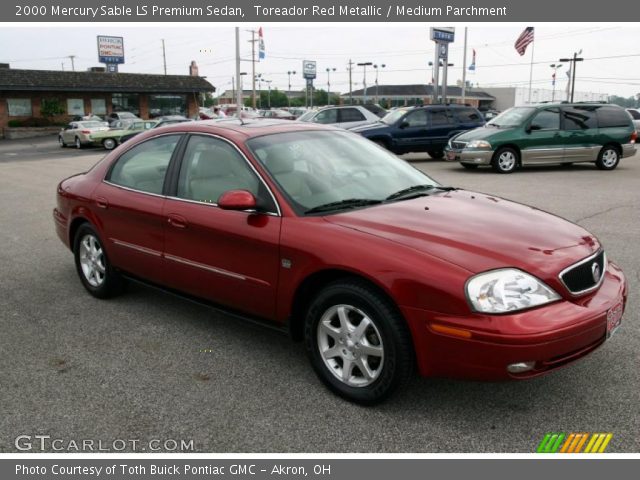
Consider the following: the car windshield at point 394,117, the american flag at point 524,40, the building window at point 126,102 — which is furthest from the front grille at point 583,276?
the building window at point 126,102

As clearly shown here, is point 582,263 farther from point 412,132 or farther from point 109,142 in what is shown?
point 109,142

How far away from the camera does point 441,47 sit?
3478 centimetres

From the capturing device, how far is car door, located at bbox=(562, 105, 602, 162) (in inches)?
583

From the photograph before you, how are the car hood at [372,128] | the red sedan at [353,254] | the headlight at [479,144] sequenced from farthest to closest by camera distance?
the car hood at [372,128] → the headlight at [479,144] → the red sedan at [353,254]

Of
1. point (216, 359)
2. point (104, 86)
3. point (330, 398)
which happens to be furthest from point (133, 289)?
point (104, 86)

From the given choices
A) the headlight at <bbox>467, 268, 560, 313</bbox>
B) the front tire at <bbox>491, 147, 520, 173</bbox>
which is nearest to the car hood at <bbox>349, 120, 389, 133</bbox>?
the front tire at <bbox>491, 147, 520, 173</bbox>

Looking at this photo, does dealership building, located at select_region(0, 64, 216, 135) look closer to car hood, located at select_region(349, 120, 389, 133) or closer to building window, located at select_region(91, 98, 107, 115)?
building window, located at select_region(91, 98, 107, 115)

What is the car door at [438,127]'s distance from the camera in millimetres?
17844

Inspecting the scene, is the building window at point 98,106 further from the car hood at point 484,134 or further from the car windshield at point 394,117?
the car hood at point 484,134

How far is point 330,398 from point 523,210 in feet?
5.85

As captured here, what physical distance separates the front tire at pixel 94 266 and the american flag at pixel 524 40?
35867mm

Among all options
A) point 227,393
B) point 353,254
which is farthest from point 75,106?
point 353,254

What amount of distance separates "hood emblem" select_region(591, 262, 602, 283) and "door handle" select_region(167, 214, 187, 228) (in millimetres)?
2611
